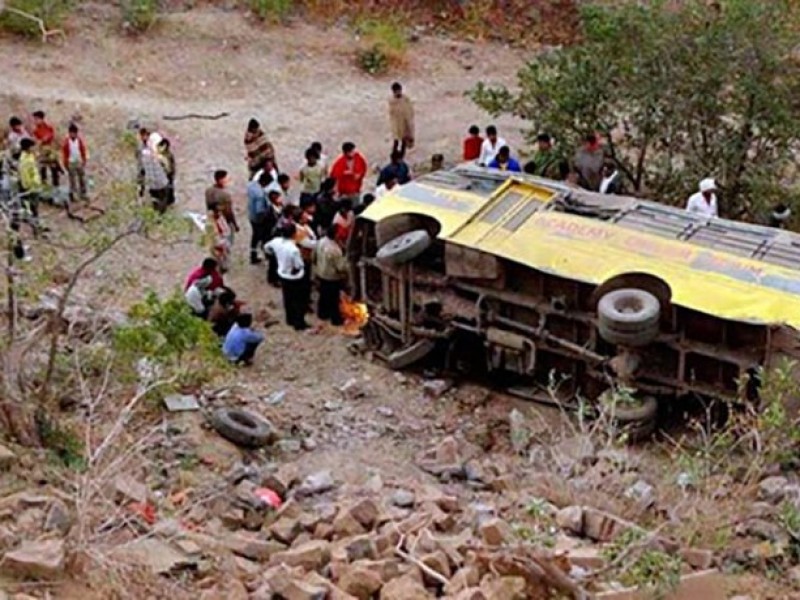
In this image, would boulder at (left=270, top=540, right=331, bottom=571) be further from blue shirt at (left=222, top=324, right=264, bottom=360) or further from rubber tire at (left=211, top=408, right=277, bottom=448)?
blue shirt at (left=222, top=324, right=264, bottom=360)

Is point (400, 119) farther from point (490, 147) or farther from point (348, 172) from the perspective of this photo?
point (348, 172)

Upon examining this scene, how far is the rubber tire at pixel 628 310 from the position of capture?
406 inches

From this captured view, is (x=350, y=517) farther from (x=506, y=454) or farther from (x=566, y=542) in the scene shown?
(x=506, y=454)

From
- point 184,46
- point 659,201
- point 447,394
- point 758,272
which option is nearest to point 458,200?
point 447,394

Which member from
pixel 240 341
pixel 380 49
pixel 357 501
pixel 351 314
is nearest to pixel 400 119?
pixel 380 49

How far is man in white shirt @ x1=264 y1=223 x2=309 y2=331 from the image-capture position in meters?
12.8

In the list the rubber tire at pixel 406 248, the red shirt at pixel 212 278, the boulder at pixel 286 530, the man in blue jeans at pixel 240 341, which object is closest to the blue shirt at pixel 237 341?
the man in blue jeans at pixel 240 341

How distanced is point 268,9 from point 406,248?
10.3 m

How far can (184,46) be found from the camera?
66.2 ft

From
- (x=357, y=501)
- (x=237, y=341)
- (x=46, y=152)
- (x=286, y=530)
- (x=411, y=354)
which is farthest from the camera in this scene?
(x=46, y=152)

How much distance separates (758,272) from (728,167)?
160 inches

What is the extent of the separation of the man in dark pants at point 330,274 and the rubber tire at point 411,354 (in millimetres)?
1073

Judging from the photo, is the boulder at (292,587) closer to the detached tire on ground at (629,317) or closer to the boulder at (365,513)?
the boulder at (365,513)

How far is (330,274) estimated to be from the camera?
504 inches
